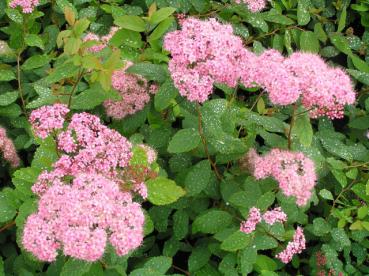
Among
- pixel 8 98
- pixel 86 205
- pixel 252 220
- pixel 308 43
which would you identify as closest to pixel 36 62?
pixel 8 98

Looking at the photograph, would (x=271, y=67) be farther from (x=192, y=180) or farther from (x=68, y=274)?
(x=68, y=274)

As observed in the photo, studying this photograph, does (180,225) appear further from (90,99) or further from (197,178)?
(90,99)

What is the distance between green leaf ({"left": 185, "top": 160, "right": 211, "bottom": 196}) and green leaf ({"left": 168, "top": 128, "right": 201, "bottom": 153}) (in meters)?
0.17

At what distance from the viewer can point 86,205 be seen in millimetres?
1741

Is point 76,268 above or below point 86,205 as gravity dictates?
below

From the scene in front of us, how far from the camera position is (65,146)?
1938 millimetres

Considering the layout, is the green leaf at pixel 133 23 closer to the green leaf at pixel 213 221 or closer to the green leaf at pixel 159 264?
the green leaf at pixel 213 221

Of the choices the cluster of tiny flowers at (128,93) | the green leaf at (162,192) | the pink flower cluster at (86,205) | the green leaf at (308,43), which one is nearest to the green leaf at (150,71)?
the cluster of tiny flowers at (128,93)

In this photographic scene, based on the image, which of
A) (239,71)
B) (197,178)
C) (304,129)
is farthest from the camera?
(197,178)

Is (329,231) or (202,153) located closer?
(202,153)

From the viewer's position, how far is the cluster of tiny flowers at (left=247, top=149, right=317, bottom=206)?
219 centimetres

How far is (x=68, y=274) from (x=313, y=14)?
2.44 m

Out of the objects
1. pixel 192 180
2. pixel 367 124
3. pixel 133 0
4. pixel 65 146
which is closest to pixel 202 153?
pixel 192 180

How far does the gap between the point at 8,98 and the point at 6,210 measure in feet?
2.38
